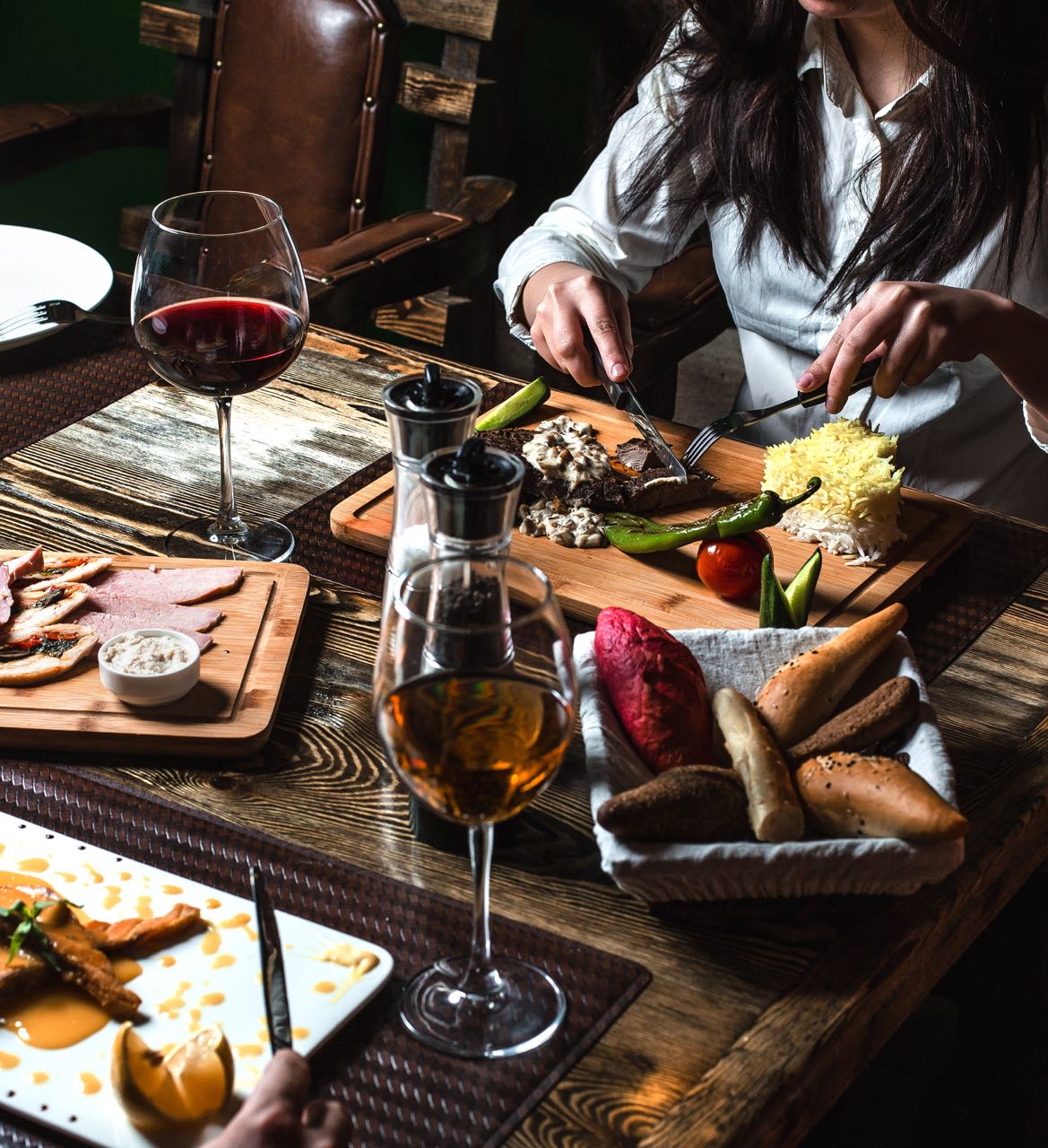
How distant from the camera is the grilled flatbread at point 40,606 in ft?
3.88

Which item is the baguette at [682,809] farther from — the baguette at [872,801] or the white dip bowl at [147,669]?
the white dip bowl at [147,669]

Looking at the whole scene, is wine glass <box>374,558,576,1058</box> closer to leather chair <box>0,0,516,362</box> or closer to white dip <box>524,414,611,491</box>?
white dip <box>524,414,611,491</box>

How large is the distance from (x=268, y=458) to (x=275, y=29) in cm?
158

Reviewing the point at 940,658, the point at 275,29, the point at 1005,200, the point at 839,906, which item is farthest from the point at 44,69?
the point at 839,906

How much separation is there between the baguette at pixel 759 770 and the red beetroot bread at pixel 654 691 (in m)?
0.02

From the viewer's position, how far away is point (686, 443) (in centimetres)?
171

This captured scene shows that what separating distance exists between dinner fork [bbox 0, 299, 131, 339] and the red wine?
51 cm

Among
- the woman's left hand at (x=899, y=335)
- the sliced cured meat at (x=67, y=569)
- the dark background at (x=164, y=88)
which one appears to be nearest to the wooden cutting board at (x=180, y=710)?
the sliced cured meat at (x=67, y=569)

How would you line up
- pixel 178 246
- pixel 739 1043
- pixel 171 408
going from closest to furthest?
pixel 739 1043 → pixel 178 246 → pixel 171 408

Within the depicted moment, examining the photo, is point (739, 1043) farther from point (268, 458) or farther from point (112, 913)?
point (268, 458)

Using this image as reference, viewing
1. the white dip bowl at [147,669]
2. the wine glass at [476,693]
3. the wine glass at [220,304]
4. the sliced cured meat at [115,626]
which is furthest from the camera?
the wine glass at [220,304]

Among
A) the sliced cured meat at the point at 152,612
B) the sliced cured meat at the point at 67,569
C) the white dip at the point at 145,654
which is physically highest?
the white dip at the point at 145,654

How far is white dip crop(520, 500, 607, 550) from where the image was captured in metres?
1.45

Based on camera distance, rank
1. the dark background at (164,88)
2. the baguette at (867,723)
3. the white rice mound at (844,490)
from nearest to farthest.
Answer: the baguette at (867,723)
the white rice mound at (844,490)
the dark background at (164,88)
